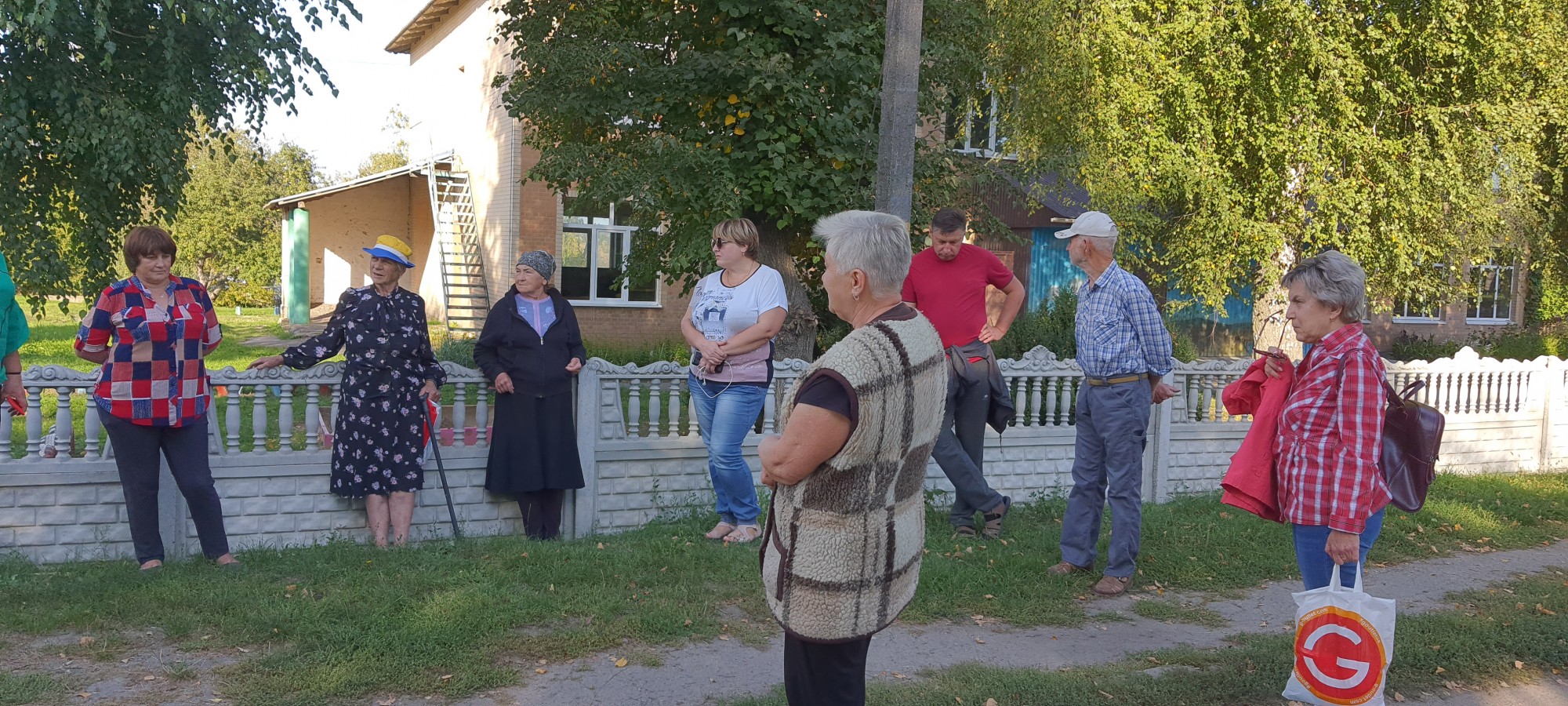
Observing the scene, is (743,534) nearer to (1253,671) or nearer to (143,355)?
(1253,671)

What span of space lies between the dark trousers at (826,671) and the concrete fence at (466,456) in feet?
5.69

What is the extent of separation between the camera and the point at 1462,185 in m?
13.5

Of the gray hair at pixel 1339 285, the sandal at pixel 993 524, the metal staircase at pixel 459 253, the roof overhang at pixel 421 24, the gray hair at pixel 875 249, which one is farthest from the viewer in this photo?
the roof overhang at pixel 421 24

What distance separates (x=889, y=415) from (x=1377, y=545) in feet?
19.2

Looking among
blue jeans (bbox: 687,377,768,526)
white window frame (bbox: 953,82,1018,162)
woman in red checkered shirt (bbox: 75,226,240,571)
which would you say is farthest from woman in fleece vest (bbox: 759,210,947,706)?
white window frame (bbox: 953,82,1018,162)

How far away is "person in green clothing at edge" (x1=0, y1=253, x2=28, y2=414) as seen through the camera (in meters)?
5.22

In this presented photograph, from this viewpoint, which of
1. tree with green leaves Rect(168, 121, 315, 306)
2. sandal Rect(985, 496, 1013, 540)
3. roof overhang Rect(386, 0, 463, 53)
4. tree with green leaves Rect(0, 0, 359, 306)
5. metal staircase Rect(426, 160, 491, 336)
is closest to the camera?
sandal Rect(985, 496, 1013, 540)

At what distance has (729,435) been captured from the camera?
6.57 meters

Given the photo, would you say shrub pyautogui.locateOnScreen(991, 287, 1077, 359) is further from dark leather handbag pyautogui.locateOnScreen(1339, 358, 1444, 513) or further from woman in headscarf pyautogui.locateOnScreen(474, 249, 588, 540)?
dark leather handbag pyautogui.locateOnScreen(1339, 358, 1444, 513)

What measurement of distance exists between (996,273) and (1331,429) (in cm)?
323

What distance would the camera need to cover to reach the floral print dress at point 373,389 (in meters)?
6.14

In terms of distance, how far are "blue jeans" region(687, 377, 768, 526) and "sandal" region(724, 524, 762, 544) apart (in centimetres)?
7

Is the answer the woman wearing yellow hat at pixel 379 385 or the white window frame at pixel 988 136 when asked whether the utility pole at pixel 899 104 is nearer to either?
the woman wearing yellow hat at pixel 379 385

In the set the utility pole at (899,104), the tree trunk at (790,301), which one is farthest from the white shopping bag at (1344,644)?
the tree trunk at (790,301)
